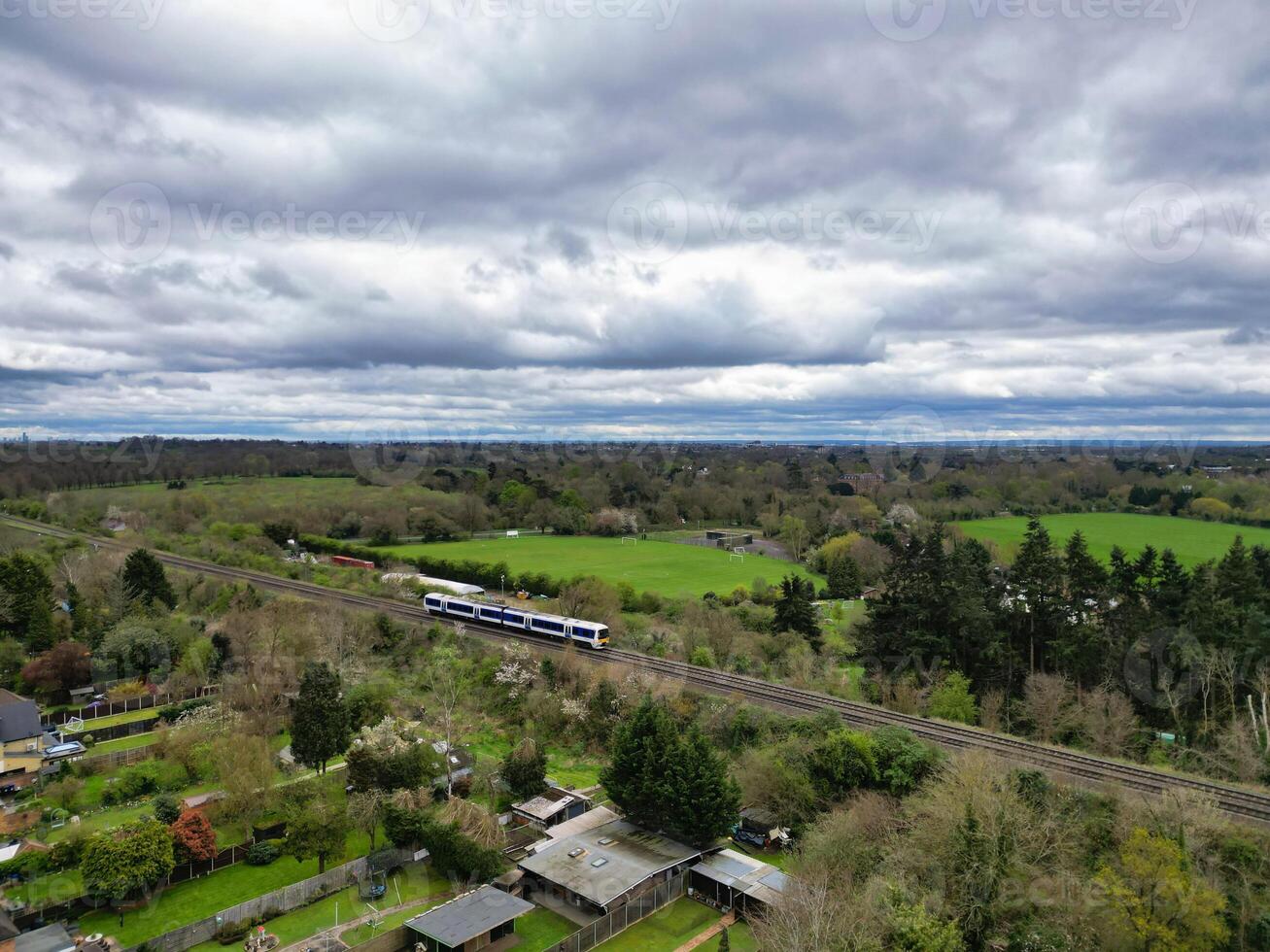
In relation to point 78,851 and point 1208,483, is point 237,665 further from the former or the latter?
point 1208,483

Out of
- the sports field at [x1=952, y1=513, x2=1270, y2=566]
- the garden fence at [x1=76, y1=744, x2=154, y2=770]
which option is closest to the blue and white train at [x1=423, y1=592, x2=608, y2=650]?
the garden fence at [x1=76, y1=744, x2=154, y2=770]

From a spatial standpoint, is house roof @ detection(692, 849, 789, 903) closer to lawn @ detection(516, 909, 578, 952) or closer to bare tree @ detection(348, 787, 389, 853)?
lawn @ detection(516, 909, 578, 952)

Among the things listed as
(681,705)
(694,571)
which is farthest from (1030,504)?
(681,705)

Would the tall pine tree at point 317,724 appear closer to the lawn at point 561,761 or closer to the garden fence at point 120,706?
the lawn at point 561,761

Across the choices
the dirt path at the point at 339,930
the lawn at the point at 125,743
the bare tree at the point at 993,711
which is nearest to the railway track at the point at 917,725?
the bare tree at the point at 993,711

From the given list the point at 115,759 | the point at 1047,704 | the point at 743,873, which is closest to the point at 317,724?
the point at 115,759

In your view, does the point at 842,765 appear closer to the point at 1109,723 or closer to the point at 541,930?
the point at 541,930
